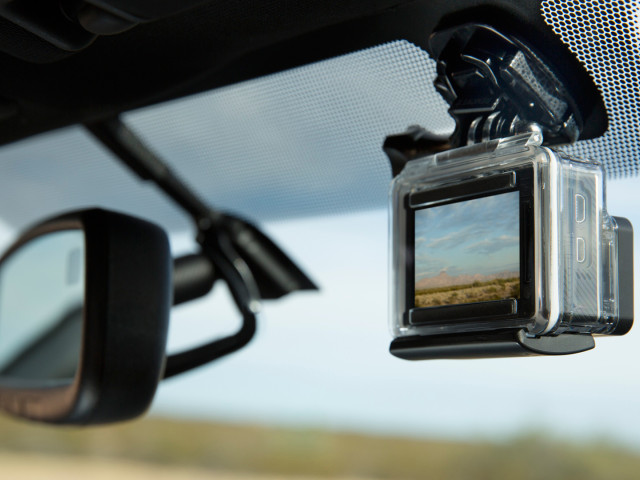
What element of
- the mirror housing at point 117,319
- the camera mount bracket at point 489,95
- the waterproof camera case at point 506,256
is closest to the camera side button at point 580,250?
the waterproof camera case at point 506,256

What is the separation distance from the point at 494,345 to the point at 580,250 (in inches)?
5.6

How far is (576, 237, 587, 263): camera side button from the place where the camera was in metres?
0.85

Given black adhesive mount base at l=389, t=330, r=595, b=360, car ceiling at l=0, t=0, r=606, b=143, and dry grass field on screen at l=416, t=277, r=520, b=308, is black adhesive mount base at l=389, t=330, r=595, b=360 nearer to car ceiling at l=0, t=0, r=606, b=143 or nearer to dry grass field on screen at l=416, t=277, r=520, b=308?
dry grass field on screen at l=416, t=277, r=520, b=308

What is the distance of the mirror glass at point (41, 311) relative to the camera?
1508 millimetres

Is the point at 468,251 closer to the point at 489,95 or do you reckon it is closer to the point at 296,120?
the point at 489,95

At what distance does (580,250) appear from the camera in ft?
2.80

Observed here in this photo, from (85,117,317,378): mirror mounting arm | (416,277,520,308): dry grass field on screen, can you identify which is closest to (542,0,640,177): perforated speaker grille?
(416,277,520,308): dry grass field on screen

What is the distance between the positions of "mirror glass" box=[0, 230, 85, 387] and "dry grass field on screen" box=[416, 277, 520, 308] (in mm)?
675

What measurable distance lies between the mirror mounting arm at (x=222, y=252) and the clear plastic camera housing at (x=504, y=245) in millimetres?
741

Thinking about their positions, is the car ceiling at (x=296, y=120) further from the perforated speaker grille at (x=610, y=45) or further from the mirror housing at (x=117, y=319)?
the mirror housing at (x=117, y=319)

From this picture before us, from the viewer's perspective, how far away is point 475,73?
3.45 ft

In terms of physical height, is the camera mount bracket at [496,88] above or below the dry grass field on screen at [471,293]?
above

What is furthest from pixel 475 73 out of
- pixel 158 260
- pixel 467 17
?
pixel 158 260

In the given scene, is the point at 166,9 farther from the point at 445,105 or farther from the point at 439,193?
the point at 445,105
